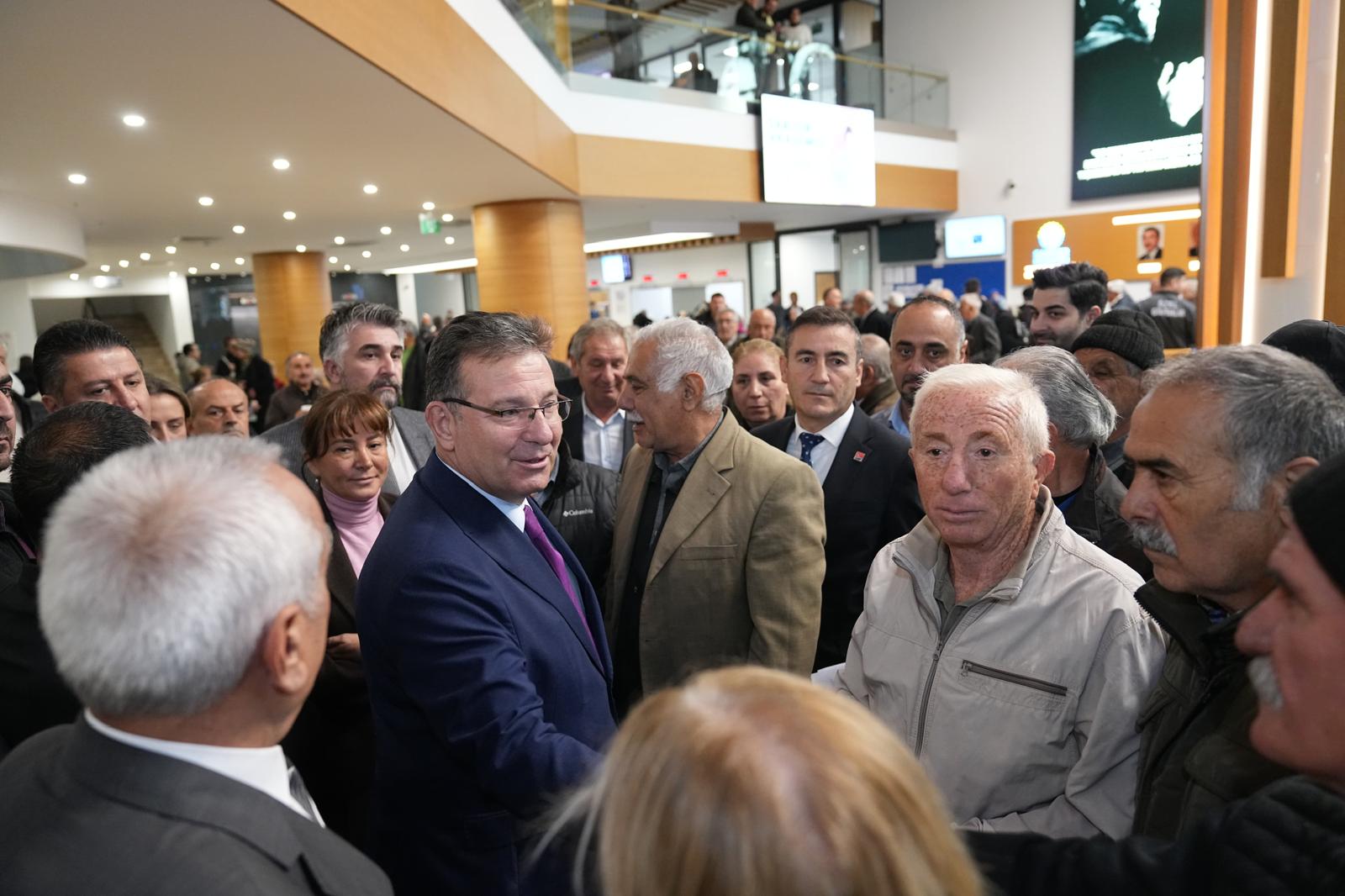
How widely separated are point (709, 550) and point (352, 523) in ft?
3.86

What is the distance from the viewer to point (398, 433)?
10.6 ft

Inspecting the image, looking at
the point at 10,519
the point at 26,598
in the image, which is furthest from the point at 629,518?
the point at 10,519

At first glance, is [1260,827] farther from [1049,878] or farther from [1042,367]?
[1042,367]

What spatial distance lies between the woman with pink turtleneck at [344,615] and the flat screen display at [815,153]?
38.2ft

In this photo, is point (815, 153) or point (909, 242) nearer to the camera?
point (815, 153)

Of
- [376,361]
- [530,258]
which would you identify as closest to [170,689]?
[376,361]

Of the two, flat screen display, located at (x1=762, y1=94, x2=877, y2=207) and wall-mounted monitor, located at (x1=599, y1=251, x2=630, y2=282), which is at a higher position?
flat screen display, located at (x1=762, y1=94, x2=877, y2=207)

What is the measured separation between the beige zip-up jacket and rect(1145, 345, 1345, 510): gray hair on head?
1.09 ft

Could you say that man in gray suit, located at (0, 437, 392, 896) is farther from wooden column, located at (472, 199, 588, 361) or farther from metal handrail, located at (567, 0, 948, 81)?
metal handrail, located at (567, 0, 948, 81)

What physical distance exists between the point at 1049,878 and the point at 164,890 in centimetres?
114

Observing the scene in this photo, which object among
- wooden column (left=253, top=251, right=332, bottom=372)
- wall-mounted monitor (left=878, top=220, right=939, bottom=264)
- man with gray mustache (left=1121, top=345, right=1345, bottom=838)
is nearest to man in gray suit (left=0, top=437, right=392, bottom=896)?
man with gray mustache (left=1121, top=345, right=1345, bottom=838)

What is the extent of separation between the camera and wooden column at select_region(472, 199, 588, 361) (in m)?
11.3

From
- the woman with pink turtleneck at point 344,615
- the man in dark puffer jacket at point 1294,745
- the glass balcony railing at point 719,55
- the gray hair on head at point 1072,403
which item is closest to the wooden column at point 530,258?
the glass balcony railing at point 719,55

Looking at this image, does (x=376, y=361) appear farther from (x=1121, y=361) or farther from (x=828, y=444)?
(x=1121, y=361)
